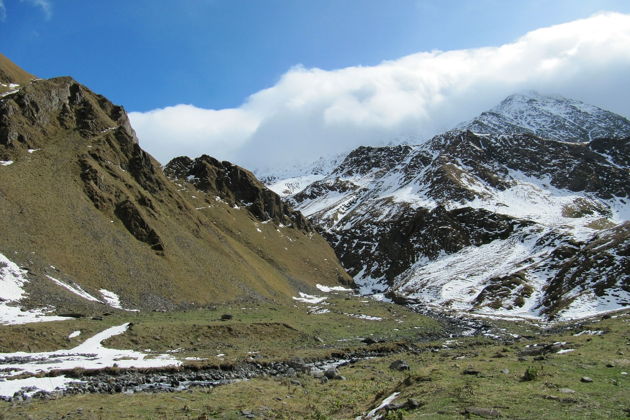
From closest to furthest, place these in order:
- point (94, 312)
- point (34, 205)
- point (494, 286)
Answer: point (94, 312), point (34, 205), point (494, 286)

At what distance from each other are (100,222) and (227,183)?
10437cm

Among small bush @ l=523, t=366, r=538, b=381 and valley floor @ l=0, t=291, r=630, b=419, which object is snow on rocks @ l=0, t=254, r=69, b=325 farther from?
small bush @ l=523, t=366, r=538, b=381

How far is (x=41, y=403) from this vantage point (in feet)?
83.0

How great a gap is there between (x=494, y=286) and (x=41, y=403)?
123 meters

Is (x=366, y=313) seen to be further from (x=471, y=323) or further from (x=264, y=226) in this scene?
(x=264, y=226)

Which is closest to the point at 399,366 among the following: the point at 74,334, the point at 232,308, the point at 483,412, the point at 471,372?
the point at 471,372

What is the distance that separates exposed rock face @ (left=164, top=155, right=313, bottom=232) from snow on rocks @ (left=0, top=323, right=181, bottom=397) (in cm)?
13444

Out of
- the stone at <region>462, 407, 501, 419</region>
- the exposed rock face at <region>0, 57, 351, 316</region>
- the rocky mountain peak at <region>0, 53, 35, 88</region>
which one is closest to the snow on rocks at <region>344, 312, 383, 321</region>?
the exposed rock face at <region>0, 57, 351, 316</region>

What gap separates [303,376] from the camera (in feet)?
117

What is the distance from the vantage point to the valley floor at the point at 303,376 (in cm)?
2053

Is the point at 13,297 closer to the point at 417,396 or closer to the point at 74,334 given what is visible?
the point at 74,334

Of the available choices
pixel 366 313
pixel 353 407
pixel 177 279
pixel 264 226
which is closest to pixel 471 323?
pixel 366 313

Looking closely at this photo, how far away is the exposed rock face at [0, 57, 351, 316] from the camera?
235 feet

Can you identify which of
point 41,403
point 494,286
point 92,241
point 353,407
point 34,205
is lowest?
point 494,286
